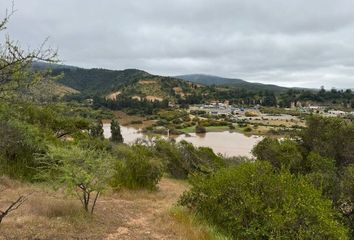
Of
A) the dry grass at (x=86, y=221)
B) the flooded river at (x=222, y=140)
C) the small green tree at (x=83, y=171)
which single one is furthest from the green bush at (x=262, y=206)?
the flooded river at (x=222, y=140)

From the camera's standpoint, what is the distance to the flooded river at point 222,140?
5836cm

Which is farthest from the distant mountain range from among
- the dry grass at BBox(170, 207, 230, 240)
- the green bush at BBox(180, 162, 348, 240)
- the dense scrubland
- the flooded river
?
the dry grass at BBox(170, 207, 230, 240)

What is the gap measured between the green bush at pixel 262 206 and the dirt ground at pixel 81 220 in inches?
46.9

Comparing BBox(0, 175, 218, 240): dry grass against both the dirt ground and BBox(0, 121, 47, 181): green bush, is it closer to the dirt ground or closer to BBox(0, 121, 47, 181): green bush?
the dirt ground

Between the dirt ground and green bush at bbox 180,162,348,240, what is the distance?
119cm

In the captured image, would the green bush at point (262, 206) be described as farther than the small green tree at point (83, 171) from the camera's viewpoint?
No

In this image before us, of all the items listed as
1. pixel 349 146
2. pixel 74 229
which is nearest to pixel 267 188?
pixel 74 229

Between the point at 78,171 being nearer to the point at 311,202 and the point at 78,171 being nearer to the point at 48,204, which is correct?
the point at 48,204

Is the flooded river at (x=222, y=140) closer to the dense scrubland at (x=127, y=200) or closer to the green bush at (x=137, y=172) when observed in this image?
the green bush at (x=137, y=172)

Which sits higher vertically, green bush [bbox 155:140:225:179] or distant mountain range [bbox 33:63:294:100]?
distant mountain range [bbox 33:63:294:100]

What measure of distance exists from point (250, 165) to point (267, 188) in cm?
91

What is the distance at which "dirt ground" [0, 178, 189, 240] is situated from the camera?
8.11 metres

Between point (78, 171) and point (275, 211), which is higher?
point (78, 171)

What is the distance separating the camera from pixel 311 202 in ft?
30.9
